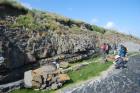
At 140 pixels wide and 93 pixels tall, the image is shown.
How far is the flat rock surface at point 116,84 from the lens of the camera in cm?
2857

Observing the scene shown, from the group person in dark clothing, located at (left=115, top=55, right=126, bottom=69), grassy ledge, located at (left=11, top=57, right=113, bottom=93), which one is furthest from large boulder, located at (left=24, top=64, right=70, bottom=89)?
person in dark clothing, located at (left=115, top=55, right=126, bottom=69)

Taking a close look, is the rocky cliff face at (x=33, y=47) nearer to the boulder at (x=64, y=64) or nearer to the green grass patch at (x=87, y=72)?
the boulder at (x=64, y=64)

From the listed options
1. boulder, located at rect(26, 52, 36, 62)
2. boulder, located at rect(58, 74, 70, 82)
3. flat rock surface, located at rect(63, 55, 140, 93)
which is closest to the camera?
flat rock surface, located at rect(63, 55, 140, 93)

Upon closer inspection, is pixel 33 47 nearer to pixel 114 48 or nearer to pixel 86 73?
pixel 86 73

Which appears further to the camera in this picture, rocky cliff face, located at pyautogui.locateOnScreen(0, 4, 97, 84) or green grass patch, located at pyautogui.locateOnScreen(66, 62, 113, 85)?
green grass patch, located at pyautogui.locateOnScreen(66, 62, 113, 85)

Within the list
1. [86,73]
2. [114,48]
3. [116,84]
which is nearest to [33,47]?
[86,73]

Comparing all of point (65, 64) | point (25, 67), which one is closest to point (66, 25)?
point (65, 64)

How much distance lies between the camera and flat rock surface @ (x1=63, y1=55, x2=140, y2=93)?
93.7 ft

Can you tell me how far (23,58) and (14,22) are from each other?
4440 mm

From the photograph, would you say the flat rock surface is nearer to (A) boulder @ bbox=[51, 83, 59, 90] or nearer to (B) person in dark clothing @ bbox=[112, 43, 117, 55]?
(A) boulder @ bbox=[51, 83, 59, 90]

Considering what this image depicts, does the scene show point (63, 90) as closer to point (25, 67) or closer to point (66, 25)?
point (25, 67)

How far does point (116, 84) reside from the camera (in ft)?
99.5

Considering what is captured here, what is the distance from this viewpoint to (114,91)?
1109 inches

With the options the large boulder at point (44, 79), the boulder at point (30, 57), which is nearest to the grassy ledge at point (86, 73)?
the large boulder at point (44, 79)
